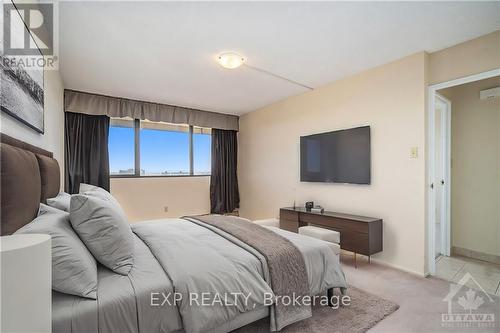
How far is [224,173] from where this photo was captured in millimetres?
5645

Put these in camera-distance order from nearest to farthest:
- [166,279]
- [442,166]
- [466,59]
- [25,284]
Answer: [25,284] → [166,279] → [466,59] → [442,166]

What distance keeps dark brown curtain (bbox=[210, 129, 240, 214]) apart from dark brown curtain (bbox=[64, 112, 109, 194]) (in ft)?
6.82

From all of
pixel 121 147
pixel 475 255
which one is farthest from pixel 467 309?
pixel 121 147

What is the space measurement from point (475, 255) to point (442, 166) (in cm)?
121

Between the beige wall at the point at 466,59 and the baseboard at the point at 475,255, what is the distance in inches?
89.4

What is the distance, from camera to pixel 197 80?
11.6 ft

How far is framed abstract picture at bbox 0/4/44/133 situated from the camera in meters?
1.31

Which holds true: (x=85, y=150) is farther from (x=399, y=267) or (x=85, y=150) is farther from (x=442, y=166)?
(x=442, y=166)

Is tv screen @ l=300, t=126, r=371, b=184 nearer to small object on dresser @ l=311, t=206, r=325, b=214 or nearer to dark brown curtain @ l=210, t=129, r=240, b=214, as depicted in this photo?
small object on dresser @ l=311, t=206, r=325, b=214

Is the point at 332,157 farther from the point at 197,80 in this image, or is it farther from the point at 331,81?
the point at 197,80

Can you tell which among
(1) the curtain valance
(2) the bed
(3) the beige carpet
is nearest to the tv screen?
(3) the beige carpet

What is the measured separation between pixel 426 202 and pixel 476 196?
3.66 ft

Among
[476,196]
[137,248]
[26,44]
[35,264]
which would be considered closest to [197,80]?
[26,44]

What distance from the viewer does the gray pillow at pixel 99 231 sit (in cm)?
141
